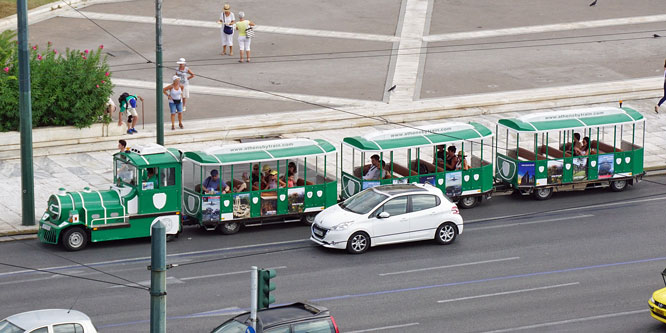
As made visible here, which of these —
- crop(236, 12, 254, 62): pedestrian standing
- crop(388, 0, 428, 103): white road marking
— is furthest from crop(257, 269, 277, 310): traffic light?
crop(236, 12, 254, 62): pedestrian standing

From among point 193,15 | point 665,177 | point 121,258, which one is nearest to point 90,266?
point 121,258

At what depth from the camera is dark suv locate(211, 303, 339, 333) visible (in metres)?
17.7

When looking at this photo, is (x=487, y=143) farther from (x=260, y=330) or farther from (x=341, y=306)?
(x=260, y=330)

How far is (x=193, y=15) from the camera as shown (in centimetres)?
4831

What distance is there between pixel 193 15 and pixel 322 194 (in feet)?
70.4

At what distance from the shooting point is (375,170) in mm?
29531

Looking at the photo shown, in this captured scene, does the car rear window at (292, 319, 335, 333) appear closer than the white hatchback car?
Yes

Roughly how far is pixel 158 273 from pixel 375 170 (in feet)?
50.6

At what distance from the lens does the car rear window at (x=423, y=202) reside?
2661 centimetres

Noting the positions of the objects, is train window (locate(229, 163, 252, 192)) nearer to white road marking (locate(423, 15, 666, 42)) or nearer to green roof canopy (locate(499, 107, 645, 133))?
green roof canopy (locate(499, 107, 645, 133))

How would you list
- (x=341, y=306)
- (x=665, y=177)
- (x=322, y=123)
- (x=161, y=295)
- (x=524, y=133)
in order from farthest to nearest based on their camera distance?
(x=322, y=123) < (x=665, y=177) < (x=524, y=133) < (x=341, y=306) < (x=161, y=295)

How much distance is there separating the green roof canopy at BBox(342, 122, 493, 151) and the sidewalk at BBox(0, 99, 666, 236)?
19.2 feet

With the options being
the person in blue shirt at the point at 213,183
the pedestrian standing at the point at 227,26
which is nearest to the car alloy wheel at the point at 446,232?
the person in blue shirt at the point at 213,183

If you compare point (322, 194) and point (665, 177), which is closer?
point (322, 194)
